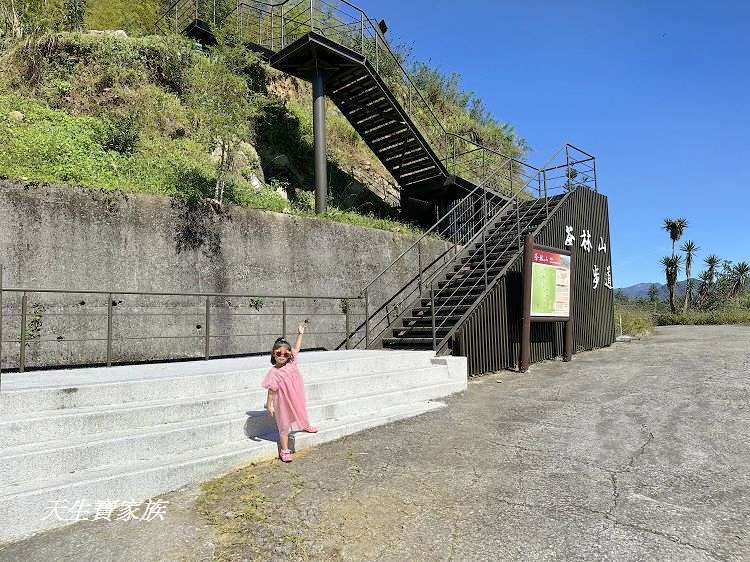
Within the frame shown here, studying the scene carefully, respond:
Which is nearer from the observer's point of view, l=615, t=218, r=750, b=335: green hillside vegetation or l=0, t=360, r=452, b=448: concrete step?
l=0, t=360, r=452, b=448: concrete step

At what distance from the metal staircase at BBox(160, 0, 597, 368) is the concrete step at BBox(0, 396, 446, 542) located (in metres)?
4.68

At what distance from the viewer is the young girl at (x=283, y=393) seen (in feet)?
16.7

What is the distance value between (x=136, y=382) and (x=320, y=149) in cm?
885

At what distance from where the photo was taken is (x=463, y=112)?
26.9 meters

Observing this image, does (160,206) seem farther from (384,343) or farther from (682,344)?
(682,344)

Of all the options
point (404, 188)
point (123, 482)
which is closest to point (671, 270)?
point (404, 188)

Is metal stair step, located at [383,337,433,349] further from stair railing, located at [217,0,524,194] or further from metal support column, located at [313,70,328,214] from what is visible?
stair railing, located at [217,0,524,194]

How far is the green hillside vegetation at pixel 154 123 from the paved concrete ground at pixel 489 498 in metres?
6.02

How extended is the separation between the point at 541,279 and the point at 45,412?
30.9 feet

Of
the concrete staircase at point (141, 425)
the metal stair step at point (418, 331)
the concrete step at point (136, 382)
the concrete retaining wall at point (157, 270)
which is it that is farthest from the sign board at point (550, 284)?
the concrete step at point (136, 382)

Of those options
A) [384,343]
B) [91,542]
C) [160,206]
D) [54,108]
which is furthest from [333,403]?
[54,108]

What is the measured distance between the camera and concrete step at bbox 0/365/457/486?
3980mm

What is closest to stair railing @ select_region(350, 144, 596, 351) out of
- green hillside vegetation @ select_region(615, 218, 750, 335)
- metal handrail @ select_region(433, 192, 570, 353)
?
metal handrail @ select_region(433, 192, 570, 353)

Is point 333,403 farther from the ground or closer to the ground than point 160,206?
A: closer to the ground
